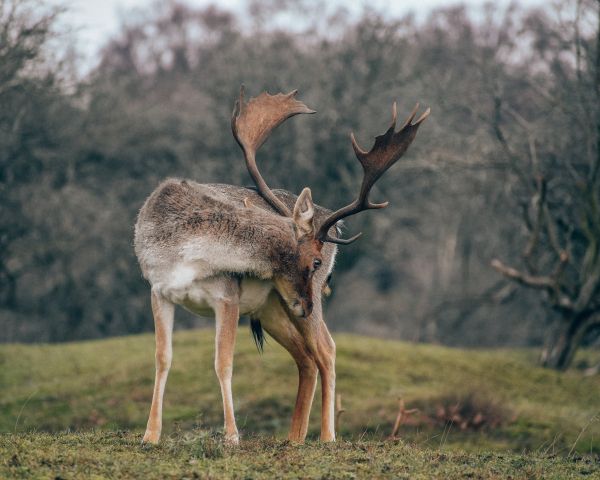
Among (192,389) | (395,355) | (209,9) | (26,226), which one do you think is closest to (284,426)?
(192,389)

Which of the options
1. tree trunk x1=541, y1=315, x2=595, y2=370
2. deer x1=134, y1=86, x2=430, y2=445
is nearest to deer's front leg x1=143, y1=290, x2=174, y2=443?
deer x1=134, y1=86, x2=430, y2=445

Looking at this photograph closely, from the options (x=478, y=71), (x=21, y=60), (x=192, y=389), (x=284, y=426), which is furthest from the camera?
(x=478, y=71)

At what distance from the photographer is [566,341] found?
22.0 metres

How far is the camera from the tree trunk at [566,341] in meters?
21.7

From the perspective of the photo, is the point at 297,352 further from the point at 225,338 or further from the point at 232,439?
the point at 232,439

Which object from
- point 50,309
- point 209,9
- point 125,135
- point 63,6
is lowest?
point 50,309

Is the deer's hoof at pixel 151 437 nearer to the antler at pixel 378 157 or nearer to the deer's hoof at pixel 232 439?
the deer's hoof at pixel 232 439

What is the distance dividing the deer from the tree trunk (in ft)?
38.6

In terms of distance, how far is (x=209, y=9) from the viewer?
5462 centimetres

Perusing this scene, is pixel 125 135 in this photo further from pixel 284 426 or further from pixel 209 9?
pixel 209 9

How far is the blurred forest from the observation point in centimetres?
2148

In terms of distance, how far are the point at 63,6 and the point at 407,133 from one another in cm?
1157

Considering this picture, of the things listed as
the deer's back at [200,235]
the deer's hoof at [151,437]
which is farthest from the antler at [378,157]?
the deer's hoof at [151,437]

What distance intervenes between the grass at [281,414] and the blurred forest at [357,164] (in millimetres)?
3359
